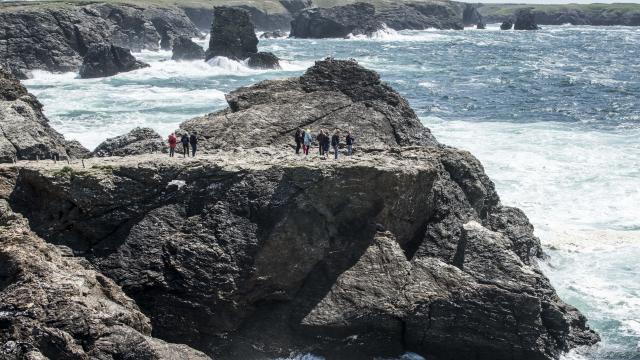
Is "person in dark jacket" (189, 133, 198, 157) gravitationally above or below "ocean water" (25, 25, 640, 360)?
above

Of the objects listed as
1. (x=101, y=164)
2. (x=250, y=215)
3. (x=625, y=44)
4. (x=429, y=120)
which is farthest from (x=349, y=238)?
(x=625, y=44)

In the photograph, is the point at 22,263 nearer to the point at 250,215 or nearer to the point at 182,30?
the point at 250,215

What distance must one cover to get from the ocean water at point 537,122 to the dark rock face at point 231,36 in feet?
9.14

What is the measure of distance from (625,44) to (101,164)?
509ft

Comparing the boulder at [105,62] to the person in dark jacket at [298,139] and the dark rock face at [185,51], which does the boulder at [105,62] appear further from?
the person in dark jacket at [298,139]

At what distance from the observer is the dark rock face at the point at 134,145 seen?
2889 centimetres

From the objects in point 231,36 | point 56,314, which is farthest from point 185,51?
point 56,314

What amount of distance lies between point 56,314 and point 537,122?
51.6 m

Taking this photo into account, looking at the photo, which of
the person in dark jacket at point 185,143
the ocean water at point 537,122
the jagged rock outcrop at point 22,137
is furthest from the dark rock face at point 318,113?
the ocean water at point 537,122

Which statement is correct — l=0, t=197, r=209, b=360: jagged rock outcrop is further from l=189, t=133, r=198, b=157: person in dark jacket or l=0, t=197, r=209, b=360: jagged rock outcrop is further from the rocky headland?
l=189, t=133, r=198, b=157: person in dark jacket

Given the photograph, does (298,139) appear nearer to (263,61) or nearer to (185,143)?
(185,143)

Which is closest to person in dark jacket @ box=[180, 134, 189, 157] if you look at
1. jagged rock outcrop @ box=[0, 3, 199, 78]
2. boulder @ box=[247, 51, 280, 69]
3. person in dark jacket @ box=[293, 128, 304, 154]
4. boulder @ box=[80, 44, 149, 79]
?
person in dark jacket @ box=[293, 128, 304, 154]

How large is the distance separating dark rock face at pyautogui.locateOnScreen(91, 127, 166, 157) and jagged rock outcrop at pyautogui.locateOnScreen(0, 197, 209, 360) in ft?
36.3

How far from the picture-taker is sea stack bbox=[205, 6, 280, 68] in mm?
104625
